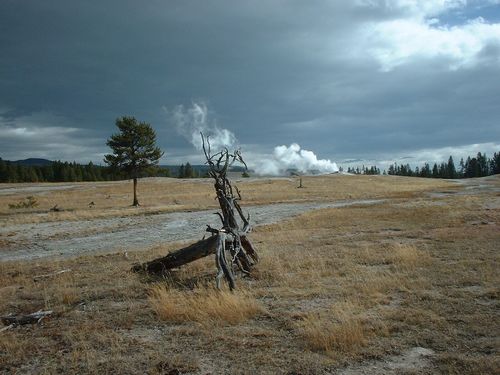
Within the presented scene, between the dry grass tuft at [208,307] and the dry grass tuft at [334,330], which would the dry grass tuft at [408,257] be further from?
the dry grass tuft at [208,307]

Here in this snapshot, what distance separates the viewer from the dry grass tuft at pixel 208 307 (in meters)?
8.40

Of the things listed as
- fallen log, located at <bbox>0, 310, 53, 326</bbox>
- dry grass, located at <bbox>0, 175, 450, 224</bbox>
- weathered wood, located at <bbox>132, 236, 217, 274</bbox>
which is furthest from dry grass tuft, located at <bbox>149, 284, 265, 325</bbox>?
→ dry grass, located at <bbox>0, 175, 450, 224</bbox>

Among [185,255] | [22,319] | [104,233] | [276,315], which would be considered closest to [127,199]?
[104,233]

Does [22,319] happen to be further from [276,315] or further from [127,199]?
[127,199]

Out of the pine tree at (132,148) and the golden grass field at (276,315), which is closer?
the golden grass field at (276,315)

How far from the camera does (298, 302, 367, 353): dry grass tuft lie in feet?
22.1

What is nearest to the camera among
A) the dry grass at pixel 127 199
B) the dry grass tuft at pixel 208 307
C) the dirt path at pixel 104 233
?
the dry grass tuft at pixel 208 307

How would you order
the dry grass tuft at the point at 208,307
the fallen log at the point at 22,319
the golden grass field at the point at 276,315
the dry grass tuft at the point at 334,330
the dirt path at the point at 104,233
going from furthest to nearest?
the dirt path at the point at 104,233, the fallen log at the point at 22,319, the dry grass tuft at the point at 208,307, the dry grass tuft at the point at 334,330, the golden grass field at the point at 276,315

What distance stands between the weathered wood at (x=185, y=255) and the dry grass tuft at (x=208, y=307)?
7.03ft

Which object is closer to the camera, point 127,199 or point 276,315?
point 276,315

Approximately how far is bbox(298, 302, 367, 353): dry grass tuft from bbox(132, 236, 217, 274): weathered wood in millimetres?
4432

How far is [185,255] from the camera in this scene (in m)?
12.2

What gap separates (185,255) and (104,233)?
14727 millimetres

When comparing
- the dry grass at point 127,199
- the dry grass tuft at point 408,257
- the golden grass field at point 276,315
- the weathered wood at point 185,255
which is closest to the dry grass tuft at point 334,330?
the golden grass field at point 276,315
